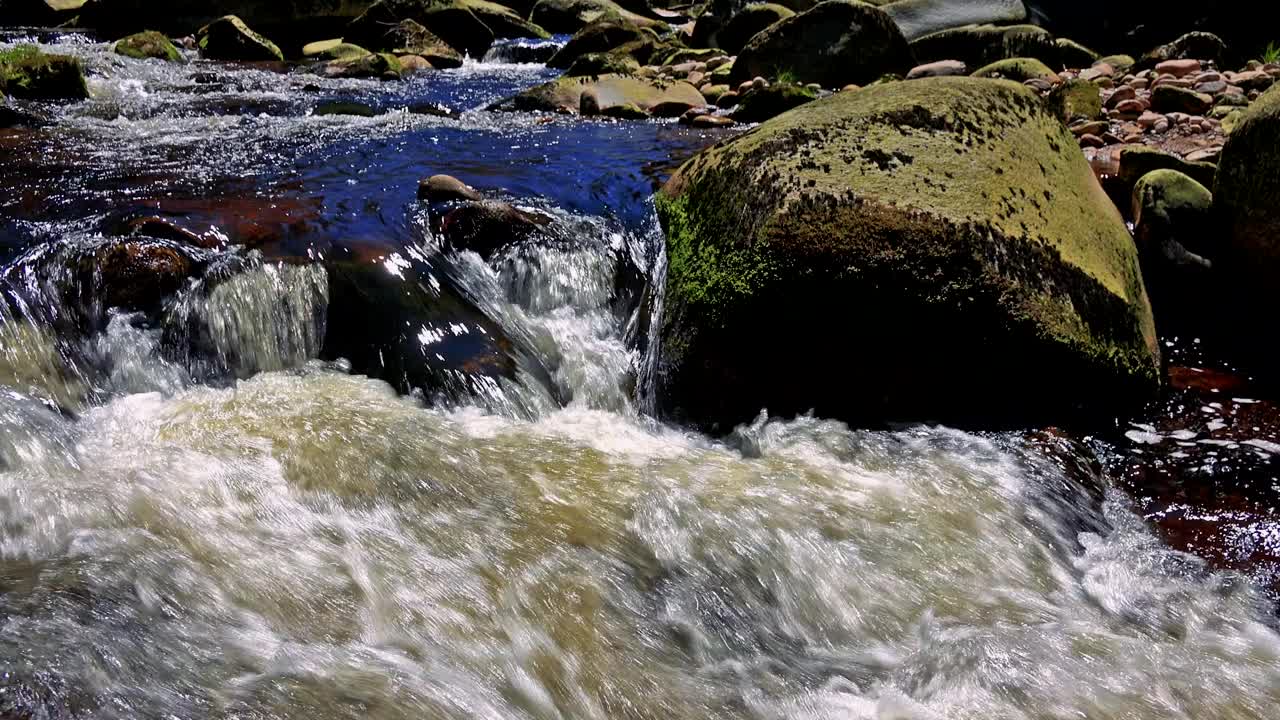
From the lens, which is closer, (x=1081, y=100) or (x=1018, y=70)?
(x=1081, y=100)

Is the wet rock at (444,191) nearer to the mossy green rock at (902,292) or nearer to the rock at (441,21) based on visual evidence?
the mossy green rock at (902,292)

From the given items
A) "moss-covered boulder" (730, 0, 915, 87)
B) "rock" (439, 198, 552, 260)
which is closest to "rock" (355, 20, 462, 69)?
"moss-covered boulder" (730, 0, 915, 87)

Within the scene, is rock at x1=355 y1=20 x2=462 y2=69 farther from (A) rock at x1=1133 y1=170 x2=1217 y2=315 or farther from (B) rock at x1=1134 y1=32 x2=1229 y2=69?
(A) rock at x1=1133 y1=170 x2=1217 y2=315

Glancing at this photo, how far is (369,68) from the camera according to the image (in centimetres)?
1303

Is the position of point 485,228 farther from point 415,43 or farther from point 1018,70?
point 415,43

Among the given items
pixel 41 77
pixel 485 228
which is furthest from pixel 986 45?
pixel 41 77

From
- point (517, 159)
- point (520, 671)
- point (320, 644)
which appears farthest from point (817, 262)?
point (517, 159)

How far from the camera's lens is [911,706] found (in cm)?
242

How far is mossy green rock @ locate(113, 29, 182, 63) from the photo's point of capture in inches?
590

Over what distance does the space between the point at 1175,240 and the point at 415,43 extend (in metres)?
13.7

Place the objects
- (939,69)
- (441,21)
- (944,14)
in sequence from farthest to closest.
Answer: (441,21), (944,14), (939,69)

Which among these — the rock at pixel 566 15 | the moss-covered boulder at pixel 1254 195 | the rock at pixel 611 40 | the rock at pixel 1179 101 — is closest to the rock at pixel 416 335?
the moss-covered boulder at pixel 1254 195

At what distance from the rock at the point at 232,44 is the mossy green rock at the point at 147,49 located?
2.12 ft

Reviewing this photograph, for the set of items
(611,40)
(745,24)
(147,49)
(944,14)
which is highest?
(944,14)
